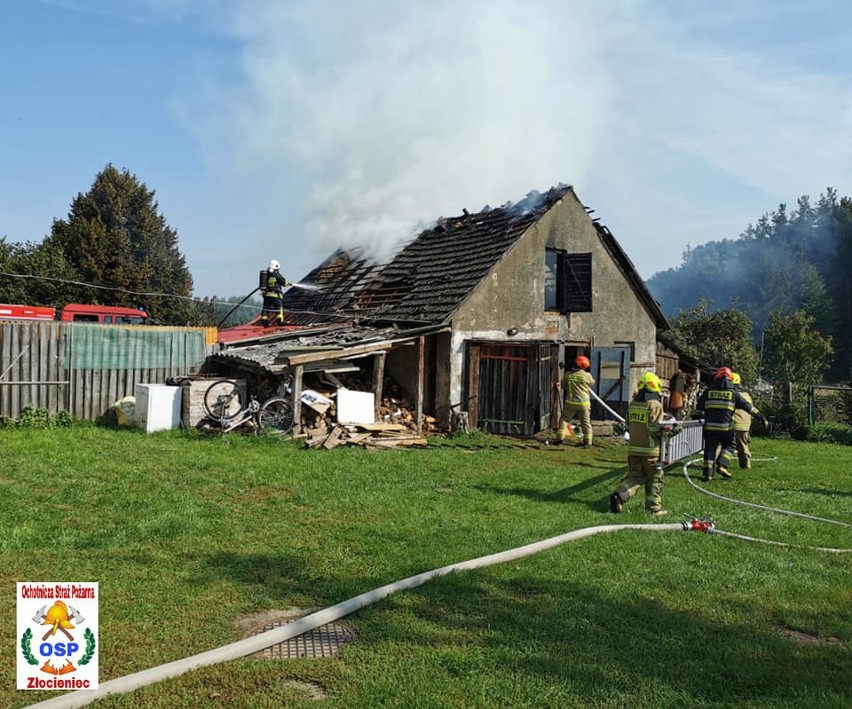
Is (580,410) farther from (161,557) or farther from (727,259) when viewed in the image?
(727,259)

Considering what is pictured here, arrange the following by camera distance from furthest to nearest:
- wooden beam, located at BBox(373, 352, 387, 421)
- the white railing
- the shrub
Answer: the shrub < wooden beam, located at BBox(373, 352, 387, 421) < the white railing

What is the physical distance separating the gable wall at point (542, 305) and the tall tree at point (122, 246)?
21.5 metres

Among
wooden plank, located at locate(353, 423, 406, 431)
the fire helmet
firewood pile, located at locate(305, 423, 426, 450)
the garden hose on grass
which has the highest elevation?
the fire helmet

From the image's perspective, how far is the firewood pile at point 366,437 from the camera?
38.9 ft

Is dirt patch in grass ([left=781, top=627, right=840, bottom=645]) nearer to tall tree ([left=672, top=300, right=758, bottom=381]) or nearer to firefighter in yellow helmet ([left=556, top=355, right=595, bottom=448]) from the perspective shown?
firefighter in yellow helmet ([left=556, top=355, right=595, bottom=448])

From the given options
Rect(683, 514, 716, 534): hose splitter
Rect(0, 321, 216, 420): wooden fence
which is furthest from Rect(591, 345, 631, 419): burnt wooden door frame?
Rect(683, 514, 716, 534): hose splitter

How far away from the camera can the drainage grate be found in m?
3.87

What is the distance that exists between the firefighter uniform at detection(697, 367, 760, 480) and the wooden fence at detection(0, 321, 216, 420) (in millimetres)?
10600

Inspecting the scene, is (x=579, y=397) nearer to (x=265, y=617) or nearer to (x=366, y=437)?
(x=366, y=437)

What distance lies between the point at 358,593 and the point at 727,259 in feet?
295

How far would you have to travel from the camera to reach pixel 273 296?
17.7m

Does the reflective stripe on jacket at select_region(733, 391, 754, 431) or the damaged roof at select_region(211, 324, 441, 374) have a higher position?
the damaged roof at select_region(211, 324, 441, 374)

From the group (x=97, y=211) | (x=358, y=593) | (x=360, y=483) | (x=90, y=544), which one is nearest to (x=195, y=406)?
(x=360, y=483)

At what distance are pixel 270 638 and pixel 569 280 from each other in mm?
14466
